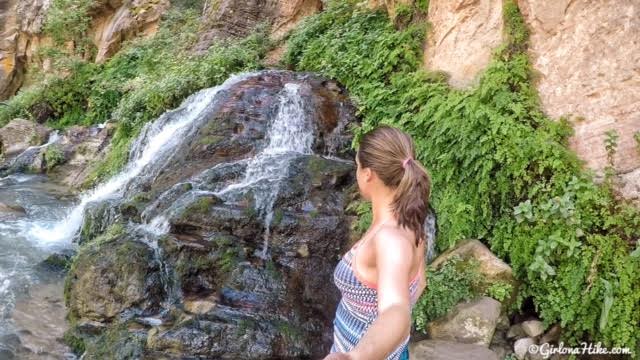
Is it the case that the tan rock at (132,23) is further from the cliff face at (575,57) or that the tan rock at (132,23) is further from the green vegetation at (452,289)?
the green vegetation at (452,289)

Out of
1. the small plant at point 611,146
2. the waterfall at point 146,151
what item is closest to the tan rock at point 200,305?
the waterfall at point 146,151

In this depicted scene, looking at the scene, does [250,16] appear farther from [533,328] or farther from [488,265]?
[533,328]

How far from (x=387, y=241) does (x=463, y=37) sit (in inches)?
258

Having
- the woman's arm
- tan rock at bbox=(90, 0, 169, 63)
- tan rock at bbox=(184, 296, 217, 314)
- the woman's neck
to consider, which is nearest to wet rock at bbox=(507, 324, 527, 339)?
tan rock at bbox=(184, 296, 217, 314)

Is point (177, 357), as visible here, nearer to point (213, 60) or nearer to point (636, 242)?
point (636, 242)

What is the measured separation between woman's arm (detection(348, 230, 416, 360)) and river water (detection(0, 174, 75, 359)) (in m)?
4.50

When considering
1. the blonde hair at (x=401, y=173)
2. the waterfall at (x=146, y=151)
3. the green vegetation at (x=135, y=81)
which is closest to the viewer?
the blonde hair at (x=401, y=173)

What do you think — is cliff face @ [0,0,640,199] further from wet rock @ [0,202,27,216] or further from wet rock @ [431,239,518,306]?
wet rock @ [0,202,27,216]

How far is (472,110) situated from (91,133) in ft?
Result: 36.5

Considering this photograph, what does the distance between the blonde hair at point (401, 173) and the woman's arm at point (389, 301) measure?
154mm

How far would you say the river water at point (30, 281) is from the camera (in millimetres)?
5004

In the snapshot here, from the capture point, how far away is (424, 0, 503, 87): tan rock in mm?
7070

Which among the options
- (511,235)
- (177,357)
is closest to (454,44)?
(511,235)

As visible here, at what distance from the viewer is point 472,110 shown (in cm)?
590
